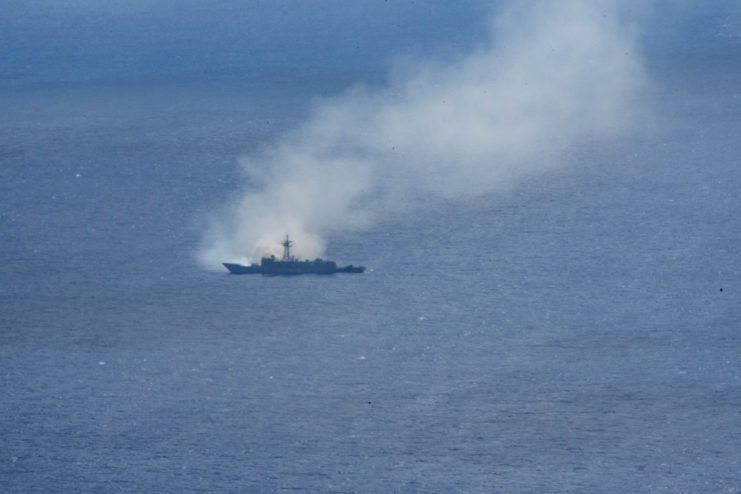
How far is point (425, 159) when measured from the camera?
366 feet

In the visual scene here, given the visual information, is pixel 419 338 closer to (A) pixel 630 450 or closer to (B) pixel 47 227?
(A) pixel 630 450

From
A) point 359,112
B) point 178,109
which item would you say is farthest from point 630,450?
point 178,109

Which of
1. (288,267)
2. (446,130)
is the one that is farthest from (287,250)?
(446,130)

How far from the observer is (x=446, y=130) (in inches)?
4751

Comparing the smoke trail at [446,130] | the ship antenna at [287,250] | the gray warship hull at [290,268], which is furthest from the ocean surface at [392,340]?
the smoke trail at [446,130]

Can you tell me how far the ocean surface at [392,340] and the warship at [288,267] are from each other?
1.03 meters

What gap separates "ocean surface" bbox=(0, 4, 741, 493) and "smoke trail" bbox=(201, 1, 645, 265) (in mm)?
2712

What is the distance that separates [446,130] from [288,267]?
38474mm

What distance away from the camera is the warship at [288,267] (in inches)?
3319

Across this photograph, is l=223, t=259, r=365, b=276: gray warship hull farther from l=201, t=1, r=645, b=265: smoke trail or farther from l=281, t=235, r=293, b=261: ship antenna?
l=201, t=1, r=645, b=265: smoke trail

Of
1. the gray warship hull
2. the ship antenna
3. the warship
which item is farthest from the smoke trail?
the gray warship hull

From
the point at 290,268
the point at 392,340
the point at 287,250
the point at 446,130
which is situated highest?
the point at 446,130

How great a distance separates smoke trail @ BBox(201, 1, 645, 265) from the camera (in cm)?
9631

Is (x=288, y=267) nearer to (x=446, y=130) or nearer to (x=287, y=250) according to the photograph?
(x=287, y=250)
